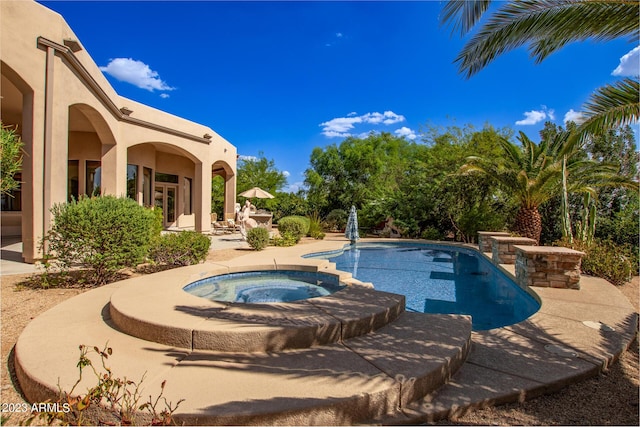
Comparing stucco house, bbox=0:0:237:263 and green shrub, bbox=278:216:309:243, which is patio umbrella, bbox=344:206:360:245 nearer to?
green shrub, bbox=278:216:309:243

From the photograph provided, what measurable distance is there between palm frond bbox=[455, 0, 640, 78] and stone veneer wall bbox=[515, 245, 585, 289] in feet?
11.0

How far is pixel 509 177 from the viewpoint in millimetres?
11375

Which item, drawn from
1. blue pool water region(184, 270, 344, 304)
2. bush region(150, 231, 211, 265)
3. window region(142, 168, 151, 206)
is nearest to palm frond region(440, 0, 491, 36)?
blue pool water region(184, 270, 344, 304)

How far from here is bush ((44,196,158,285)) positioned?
5703mm

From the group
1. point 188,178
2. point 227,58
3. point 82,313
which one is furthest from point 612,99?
point 188,178

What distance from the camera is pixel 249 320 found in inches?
133

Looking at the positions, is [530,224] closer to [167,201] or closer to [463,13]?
[463,13]

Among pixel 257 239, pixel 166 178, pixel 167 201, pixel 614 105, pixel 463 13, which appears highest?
pixel 463 13

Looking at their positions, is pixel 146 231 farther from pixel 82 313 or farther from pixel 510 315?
pixel 510 315

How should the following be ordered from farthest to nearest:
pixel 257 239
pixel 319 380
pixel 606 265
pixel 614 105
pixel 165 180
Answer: pixel 165 180, pixel 257 239, pixel 606 265, pixel 614 105, pixel 319 380

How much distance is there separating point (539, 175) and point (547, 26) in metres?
7.05

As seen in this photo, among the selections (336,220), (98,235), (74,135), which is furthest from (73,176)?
(336,220)

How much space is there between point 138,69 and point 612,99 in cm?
2720

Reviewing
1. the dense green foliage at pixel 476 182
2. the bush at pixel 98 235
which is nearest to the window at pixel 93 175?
the bush at pixel 98 235
